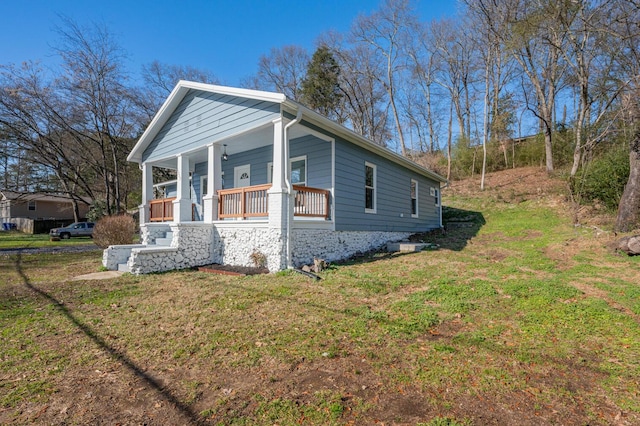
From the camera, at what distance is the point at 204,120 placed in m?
8.99

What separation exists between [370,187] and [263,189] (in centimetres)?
361

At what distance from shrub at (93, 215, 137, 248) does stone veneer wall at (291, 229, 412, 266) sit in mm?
7159

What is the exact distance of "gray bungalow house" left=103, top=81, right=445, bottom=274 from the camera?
7004mm

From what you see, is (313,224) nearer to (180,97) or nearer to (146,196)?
(180,97)

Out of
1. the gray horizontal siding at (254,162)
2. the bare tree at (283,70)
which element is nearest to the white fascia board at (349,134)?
the gray horizontal siding at (254,162)

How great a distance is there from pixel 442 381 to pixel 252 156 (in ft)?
29.6

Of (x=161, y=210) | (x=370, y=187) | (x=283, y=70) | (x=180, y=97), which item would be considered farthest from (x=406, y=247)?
(x=283, y=70)

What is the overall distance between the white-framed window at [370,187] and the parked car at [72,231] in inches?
805

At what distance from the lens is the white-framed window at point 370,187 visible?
9.39m

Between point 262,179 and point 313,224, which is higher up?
point 262,179

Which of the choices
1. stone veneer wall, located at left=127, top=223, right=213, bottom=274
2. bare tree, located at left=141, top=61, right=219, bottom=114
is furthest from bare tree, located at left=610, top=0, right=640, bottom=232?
bare tree, located at left=141, top=61, right=219, bottom=114

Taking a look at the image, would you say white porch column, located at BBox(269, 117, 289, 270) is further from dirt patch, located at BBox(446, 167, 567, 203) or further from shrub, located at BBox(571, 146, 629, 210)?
dirt patch, located at BBox(446, 167, 567, 203)

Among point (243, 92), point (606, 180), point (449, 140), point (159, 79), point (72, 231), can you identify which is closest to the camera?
point (243, 92)

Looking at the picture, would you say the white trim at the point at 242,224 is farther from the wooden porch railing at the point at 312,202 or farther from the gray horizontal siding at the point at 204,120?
the gray horizontal siding at the point at 204,120
